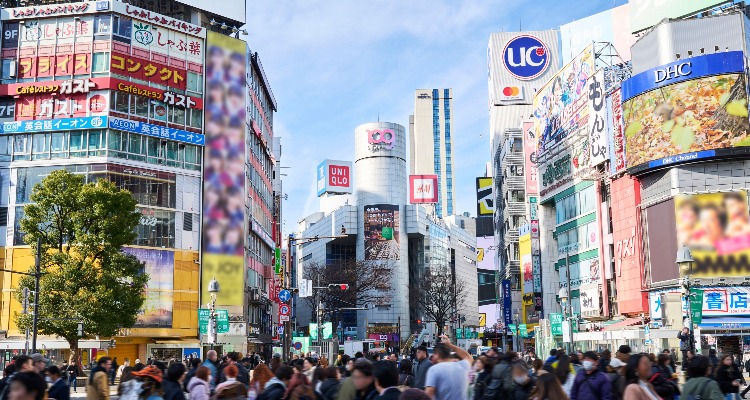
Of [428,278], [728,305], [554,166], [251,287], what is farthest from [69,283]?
[428,278]

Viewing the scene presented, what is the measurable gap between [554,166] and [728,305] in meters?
26.3

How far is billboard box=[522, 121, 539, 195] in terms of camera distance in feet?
277

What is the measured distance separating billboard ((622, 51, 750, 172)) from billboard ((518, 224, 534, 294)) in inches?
1068

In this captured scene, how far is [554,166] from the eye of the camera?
242ft

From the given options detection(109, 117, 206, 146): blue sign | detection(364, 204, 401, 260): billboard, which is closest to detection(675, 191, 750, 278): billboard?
detection(109, 117, 206, 146): blue sign

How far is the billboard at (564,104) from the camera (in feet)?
212

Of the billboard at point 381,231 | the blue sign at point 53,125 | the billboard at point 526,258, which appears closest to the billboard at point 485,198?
the billboard at point 381,231

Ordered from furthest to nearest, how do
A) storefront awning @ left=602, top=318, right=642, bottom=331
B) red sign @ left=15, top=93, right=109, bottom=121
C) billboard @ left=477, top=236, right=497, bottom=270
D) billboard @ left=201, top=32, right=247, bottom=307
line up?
billboard @ left=477, top=236, right=497, bottom=270 → billboard @ left=201, top=32, right=247, bottom=307 → red sign @ left=15, top=93, right=109, bottom=121 → storefront awning @ left=602, top=318, right=642, bottom=331

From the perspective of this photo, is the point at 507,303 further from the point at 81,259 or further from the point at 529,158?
the point at 81,259

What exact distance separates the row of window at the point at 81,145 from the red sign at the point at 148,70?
438cm

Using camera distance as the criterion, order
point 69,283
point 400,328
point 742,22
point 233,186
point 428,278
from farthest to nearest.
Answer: point 400,328 → point 428,278 → point 233,186 → point 742,22 → point 69,283

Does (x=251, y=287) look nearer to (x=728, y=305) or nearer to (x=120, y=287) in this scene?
(x=120, y=287)

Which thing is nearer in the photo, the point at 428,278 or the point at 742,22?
the point at 742,22

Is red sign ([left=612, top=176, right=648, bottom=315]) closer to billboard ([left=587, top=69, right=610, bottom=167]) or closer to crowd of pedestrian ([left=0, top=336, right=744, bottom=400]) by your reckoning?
billboard ([left=587, top=69, right=610, bottom=167])
